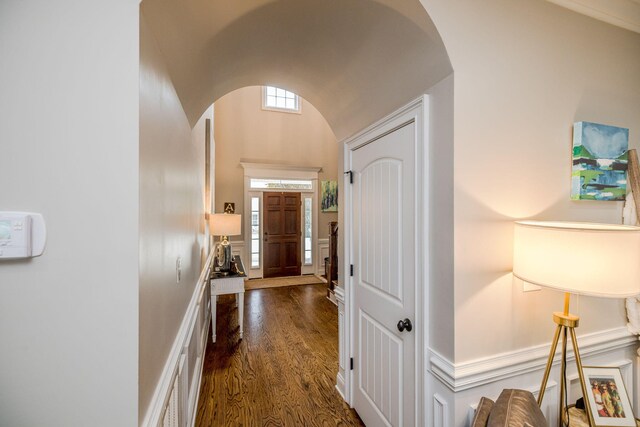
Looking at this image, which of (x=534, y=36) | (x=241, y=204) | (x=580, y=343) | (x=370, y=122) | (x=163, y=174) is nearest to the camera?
(x=163, y=174)

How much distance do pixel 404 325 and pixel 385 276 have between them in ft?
1.00

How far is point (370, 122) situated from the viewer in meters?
1.76

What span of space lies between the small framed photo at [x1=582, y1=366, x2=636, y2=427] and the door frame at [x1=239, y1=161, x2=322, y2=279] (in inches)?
217

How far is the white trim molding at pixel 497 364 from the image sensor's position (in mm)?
1140

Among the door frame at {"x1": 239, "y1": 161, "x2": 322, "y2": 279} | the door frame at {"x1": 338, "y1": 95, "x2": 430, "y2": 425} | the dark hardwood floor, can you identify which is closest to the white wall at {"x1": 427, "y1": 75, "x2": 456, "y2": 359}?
the door frame at {"x1": 338, "y1": 95, "x2": 430, "y2": 425}

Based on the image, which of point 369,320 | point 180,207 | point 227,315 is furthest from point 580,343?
point 227,315

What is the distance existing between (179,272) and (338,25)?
155cm

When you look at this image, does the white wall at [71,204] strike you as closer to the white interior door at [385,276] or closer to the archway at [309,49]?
the archway at [309,49]

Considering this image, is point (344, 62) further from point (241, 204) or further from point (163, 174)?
point (241, 204)

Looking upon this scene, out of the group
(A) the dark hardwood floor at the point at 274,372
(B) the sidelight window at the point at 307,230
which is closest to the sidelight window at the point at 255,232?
(B) the sidelight window at the point at 307,230

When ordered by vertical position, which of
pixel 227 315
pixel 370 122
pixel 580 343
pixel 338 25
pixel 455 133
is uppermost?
pixel 338 25

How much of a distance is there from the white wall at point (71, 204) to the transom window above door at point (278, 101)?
19.4 feet

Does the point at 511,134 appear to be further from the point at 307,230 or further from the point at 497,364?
the point at 307,230

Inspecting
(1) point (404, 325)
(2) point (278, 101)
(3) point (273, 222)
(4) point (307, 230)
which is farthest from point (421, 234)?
(2) point (278, 101)
